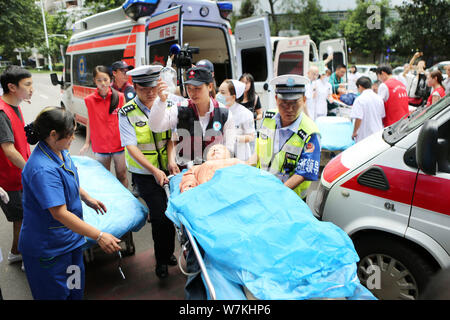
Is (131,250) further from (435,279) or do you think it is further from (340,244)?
(435,279)

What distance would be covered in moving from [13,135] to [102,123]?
1.34m

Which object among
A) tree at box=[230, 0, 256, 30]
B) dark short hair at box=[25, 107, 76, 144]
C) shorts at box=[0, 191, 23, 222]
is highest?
tree at box=[230, 0, 256, 30]

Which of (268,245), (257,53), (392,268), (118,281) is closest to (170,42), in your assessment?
(257,53)

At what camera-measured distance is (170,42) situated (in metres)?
5.08

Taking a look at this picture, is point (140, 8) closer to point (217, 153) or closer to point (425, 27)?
point (217, 153)

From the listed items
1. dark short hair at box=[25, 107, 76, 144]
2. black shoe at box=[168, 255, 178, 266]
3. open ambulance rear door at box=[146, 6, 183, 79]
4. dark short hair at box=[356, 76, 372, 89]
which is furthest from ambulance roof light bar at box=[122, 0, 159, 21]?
black shoe at box=[168, 255, 178, 266]

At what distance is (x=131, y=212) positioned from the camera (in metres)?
2.94

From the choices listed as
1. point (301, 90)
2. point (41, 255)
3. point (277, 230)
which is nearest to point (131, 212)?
point (41, 255)

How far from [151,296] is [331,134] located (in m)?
4.29

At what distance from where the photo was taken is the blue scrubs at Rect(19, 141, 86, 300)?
191cm

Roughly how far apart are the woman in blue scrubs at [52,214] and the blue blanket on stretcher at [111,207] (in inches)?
18.4

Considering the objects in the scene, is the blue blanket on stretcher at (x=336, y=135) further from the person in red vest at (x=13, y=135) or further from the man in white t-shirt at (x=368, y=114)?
the person in red vest at (x=13, y=135)

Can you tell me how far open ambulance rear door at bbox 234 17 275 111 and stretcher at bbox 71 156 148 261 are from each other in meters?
4.18

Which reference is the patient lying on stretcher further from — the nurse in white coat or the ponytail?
the ponytail
